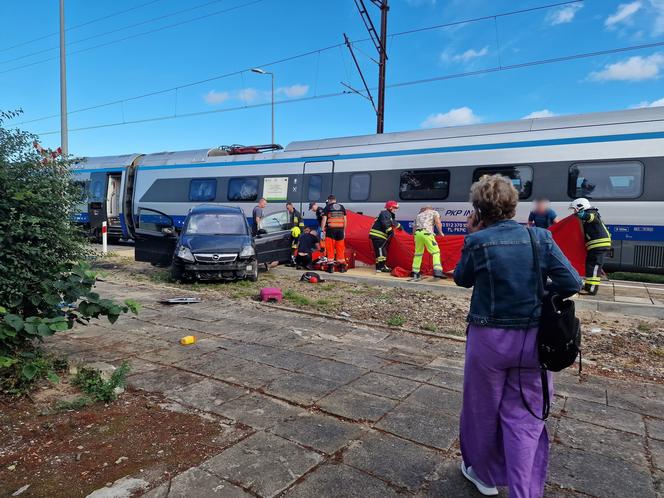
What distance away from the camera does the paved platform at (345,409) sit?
2607 millimetres

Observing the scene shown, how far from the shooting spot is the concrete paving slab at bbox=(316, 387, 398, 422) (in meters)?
3.44

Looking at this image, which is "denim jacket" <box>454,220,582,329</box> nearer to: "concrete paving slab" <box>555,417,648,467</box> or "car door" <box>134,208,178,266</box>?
"concrete paving slab" <box>555,417,648,467</box>

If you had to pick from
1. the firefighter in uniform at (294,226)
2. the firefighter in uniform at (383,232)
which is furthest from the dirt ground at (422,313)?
the firefighter in uniform at (383,232)

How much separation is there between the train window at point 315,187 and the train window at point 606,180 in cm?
652

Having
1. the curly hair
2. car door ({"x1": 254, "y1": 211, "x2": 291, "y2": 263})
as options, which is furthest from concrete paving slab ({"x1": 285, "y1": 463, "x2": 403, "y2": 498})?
car door ({"x1": 254, "y1": 211, "x2": 291, "y2": 263})

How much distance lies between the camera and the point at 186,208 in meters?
16.6

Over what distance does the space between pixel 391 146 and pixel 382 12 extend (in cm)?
741

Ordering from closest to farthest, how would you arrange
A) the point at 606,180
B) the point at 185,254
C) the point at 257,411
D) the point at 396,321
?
the point at 257,411 → the point at 396,321 → the point at 185,254 → the point at 606,180

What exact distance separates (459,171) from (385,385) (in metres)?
8.31

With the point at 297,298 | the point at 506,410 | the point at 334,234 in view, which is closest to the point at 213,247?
the point at 297,298

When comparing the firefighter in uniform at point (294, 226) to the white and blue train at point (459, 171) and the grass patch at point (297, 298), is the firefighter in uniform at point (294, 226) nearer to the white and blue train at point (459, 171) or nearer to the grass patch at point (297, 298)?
the white and blue train at point (459, 171)

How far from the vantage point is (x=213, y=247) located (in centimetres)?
913

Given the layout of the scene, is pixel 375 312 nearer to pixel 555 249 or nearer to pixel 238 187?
pixel 555 249

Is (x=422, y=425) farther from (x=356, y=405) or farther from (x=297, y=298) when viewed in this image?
(x=297, y=298)
